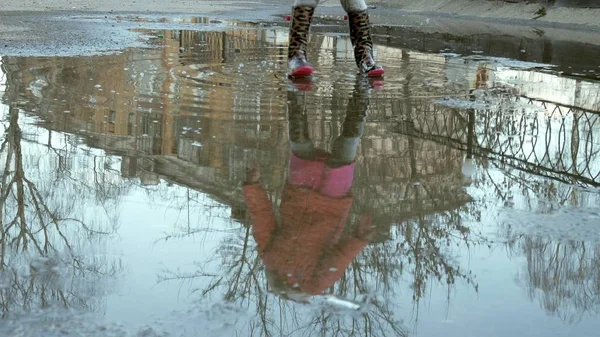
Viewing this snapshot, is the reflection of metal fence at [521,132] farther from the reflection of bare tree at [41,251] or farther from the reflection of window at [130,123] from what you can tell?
the reflection of bare tree at [41,251]

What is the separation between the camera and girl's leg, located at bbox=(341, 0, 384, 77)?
8398 mm

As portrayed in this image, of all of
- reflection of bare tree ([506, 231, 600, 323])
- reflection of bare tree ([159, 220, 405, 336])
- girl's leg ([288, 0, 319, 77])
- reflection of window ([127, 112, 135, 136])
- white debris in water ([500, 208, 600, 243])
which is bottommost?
reflection of bare tree ([159, 220, 405, 336])

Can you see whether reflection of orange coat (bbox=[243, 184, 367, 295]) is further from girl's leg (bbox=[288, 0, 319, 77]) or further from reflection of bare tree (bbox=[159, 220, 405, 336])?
girl's leg (bbox=[288, 0, 319, 77])

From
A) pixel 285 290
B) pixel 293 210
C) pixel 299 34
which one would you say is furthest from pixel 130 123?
pixel 299 34

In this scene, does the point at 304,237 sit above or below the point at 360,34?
below

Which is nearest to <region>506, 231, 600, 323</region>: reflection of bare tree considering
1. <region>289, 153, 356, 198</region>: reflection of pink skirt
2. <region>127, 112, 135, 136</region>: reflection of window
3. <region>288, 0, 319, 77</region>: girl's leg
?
<region>289, 153, 356, 198</region>: reflection of pink skirt

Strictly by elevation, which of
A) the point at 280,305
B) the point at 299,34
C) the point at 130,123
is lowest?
the point at 280,305

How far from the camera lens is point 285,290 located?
2.99 meters

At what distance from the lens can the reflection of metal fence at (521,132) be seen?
16.0 feet

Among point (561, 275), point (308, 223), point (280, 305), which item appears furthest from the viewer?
point (308, 223)

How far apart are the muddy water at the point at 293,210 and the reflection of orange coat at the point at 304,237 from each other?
11mm

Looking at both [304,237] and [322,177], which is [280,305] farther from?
[322,177]

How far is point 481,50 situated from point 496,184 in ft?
23.4

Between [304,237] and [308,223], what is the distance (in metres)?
0.19
